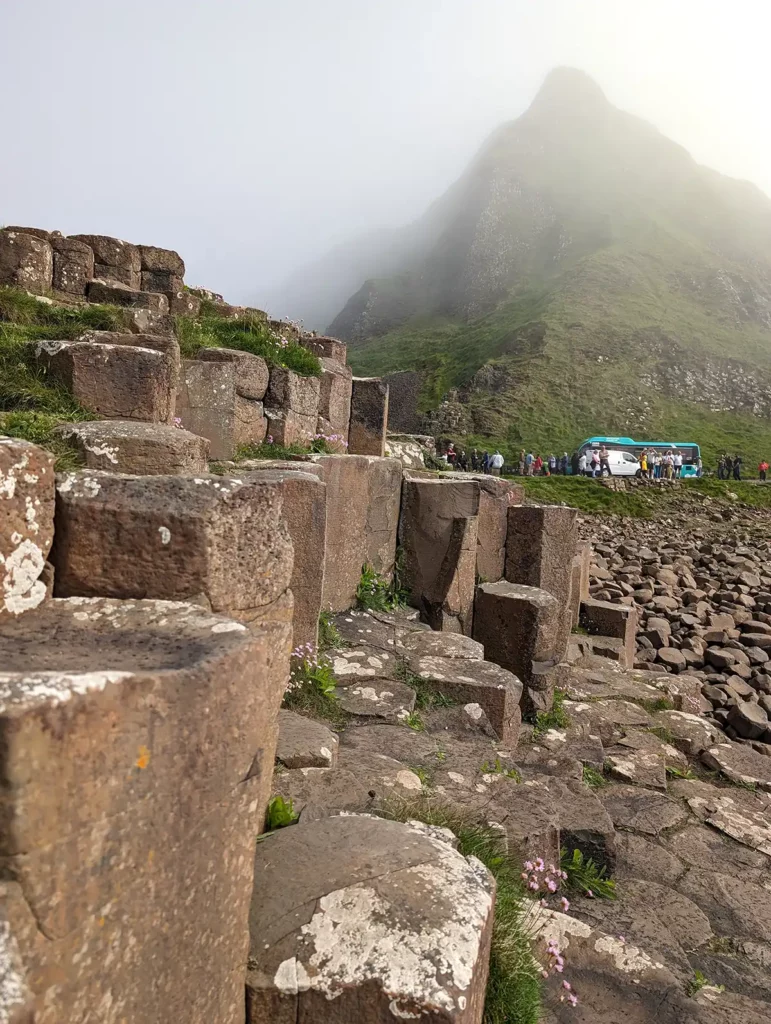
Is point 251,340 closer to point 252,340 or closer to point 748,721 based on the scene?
point 252,340

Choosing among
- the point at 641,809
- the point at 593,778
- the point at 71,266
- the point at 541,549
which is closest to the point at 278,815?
the point at 641,809

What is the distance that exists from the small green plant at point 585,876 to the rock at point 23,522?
3.56 m

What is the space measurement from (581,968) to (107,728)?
274 centimetres

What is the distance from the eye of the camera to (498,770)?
4.42 m

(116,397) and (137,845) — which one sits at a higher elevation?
(116,397)

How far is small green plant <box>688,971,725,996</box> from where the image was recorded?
3125 millimetres

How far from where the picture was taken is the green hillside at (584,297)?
139 feet

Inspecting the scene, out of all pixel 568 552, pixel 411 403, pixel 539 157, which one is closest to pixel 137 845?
pixel 568 552

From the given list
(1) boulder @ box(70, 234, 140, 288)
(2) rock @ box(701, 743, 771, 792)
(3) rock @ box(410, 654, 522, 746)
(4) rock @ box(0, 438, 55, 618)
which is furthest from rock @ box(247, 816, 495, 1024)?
(1) boulder @ box(70, 234, 140, 288)

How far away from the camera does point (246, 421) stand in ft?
23.9

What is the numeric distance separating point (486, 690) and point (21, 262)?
24.1ft

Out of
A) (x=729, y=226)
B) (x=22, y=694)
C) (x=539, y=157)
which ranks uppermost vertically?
(x=539, y=157)

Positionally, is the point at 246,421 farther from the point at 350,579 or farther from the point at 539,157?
the point at 539,157

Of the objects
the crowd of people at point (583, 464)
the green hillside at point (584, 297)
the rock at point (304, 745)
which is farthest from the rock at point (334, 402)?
the green hillside at point (584, 297)
